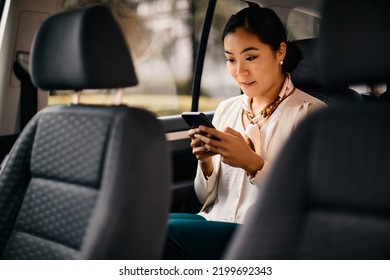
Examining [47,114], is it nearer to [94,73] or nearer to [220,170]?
[94,73]

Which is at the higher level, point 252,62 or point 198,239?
point 252,62

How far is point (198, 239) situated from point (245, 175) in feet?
1.03

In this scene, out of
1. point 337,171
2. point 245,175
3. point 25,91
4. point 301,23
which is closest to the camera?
point 337,171

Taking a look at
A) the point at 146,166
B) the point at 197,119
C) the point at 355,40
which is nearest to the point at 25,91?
the point at 197,119

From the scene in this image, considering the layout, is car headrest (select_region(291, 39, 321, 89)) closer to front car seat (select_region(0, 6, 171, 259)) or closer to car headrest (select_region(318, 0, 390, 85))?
front car seat (select_region(0, 6, 171, 259))

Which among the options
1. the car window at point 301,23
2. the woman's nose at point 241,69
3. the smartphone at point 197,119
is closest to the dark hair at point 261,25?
the woman's nose at point 241,69

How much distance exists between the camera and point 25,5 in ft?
7.01

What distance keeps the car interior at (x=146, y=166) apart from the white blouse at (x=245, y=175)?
1.77 feet

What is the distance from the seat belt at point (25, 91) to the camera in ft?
7.16

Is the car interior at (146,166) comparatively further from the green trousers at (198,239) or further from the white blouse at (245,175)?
the white blouse at (245,175)

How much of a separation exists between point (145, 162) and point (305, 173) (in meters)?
0.41

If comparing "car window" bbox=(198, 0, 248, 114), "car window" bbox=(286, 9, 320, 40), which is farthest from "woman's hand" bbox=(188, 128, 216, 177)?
"car window" bbox=(198, 0, 248, 114)

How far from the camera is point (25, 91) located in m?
2.21

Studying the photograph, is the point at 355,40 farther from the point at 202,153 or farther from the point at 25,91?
the point at 25,91
